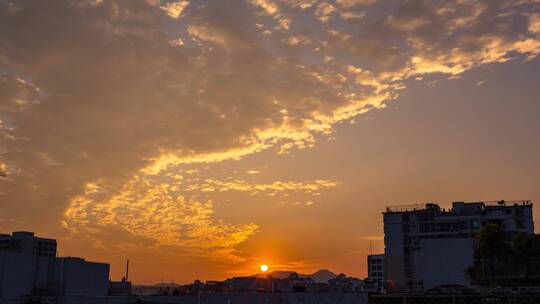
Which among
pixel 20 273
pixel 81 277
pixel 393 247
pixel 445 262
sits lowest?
pixel 81 277

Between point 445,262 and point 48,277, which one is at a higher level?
point 445,262

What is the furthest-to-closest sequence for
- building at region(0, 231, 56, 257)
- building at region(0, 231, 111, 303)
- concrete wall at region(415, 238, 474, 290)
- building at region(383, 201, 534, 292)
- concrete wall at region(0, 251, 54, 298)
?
building at region(0, 231, 56, 257)
building at region(383, 201, 534, 292)
concrete wall at region(415, 238, 474, 290)
building at region(0, 231, 111, 303)
concrete wall at region(0, 251, 54, 298)

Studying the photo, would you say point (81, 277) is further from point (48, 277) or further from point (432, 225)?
point (432, 225)

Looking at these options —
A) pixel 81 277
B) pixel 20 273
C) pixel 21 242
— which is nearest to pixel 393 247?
pixel 81 277

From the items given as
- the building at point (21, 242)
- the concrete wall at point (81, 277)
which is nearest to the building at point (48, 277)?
the concrete wall at point (81, 277)

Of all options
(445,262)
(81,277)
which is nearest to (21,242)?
(81,277)

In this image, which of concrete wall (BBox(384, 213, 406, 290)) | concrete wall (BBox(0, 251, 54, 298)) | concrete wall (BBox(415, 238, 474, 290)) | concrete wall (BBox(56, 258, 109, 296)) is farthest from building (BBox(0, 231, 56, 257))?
concrete wall (BBox(415, 238, 474, 290))

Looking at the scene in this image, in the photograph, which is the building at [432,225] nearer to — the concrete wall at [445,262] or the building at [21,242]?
the concrete wall at [445,262]

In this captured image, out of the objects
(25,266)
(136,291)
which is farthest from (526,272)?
(136,291)

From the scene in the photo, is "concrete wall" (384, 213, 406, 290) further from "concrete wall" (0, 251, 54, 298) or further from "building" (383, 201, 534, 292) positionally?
"concrete wall" (0, 251, 54, 298)

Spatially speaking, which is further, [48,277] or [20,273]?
[48,277]

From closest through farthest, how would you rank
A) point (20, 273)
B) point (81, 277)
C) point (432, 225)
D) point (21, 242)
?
point (20, 273)
point (81, 277)
point (432, 225)
point (21, 242)

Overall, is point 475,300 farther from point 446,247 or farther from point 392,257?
point 392,257

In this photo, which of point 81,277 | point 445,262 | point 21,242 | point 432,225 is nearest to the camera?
point 81,277
